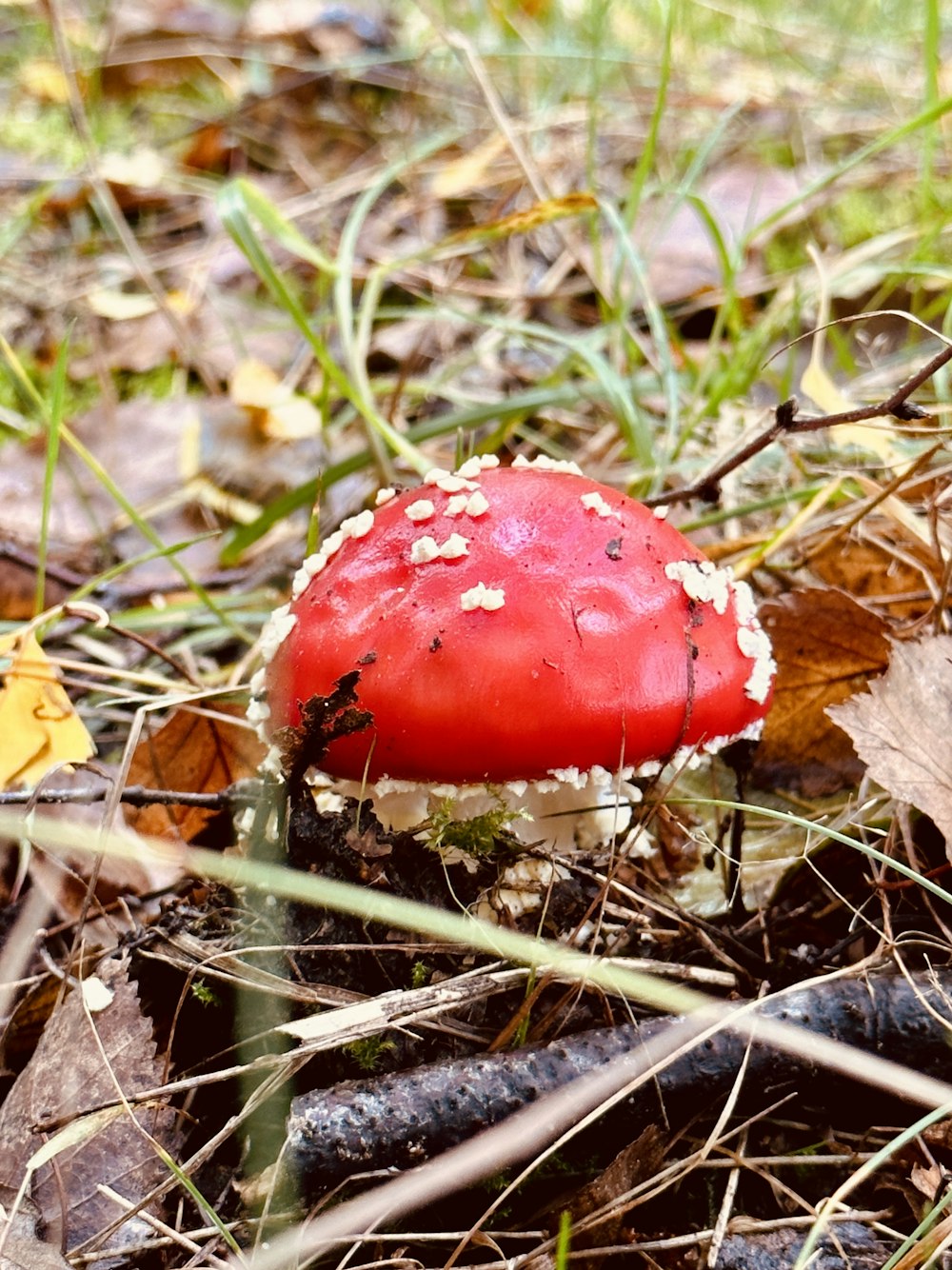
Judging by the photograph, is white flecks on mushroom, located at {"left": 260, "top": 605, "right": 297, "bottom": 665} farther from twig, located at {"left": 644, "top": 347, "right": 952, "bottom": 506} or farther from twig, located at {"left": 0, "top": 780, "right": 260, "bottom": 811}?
twig, located at {"left": 644, "top": 347, "right": 952, "bottom": 506}

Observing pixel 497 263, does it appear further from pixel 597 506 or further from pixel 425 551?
pixel 425 551

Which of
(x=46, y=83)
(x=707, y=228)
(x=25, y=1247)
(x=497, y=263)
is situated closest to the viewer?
(x=25, y=1247)

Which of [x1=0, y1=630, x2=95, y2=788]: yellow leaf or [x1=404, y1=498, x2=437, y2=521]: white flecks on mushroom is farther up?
[x1=404, y1=498, x2=437, y2=521]: white flecks on mushroom

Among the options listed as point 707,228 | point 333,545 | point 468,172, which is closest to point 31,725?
point 333,545

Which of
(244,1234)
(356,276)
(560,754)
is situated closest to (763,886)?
(560,754)

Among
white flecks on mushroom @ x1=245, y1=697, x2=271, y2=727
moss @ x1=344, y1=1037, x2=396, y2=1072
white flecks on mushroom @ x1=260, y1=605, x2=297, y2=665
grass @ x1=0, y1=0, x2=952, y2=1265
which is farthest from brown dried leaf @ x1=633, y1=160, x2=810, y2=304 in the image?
moss @ x1=344, y1=1037, x2=396, y2=1072

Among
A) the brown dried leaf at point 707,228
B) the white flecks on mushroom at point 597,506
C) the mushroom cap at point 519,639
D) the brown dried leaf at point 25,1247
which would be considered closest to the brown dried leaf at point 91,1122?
the brown dried leaf at point 25,1247

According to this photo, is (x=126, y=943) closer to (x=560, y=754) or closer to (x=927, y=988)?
(x=560, y=754)
